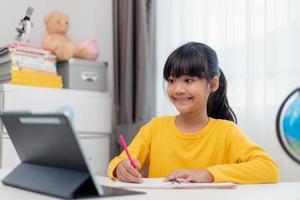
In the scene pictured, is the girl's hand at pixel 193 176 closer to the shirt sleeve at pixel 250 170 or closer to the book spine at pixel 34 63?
the shirt sleeve at pixel 250 170

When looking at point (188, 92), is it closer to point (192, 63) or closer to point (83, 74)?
point (192, 63)

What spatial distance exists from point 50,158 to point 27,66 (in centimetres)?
183

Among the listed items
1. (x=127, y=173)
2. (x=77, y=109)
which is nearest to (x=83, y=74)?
(x=77, y=109)

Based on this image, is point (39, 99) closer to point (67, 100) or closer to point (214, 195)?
point (67, 100)

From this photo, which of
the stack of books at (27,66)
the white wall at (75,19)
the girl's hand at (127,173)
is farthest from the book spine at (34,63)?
the girl's hand at (127,173)

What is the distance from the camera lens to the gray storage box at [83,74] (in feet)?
8.79

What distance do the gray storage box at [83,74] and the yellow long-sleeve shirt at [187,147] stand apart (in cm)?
130

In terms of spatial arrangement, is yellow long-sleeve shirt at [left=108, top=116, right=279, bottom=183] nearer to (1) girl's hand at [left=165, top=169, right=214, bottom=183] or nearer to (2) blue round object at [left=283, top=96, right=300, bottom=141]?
(1) girl's hand at [left=165, top=169, right=214, bottom=183]

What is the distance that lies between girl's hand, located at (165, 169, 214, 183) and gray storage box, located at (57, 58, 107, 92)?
1.76 metres

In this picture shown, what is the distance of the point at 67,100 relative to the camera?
263 centimetres

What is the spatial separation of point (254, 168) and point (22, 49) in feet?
5.85

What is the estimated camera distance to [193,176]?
1.01 m

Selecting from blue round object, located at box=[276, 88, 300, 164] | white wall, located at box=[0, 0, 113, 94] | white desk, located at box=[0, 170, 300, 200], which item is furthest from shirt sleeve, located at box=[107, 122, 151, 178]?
white wall, located at box=[0, 0, 113, 94]

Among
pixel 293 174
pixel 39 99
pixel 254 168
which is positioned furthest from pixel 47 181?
pixel 39 99
